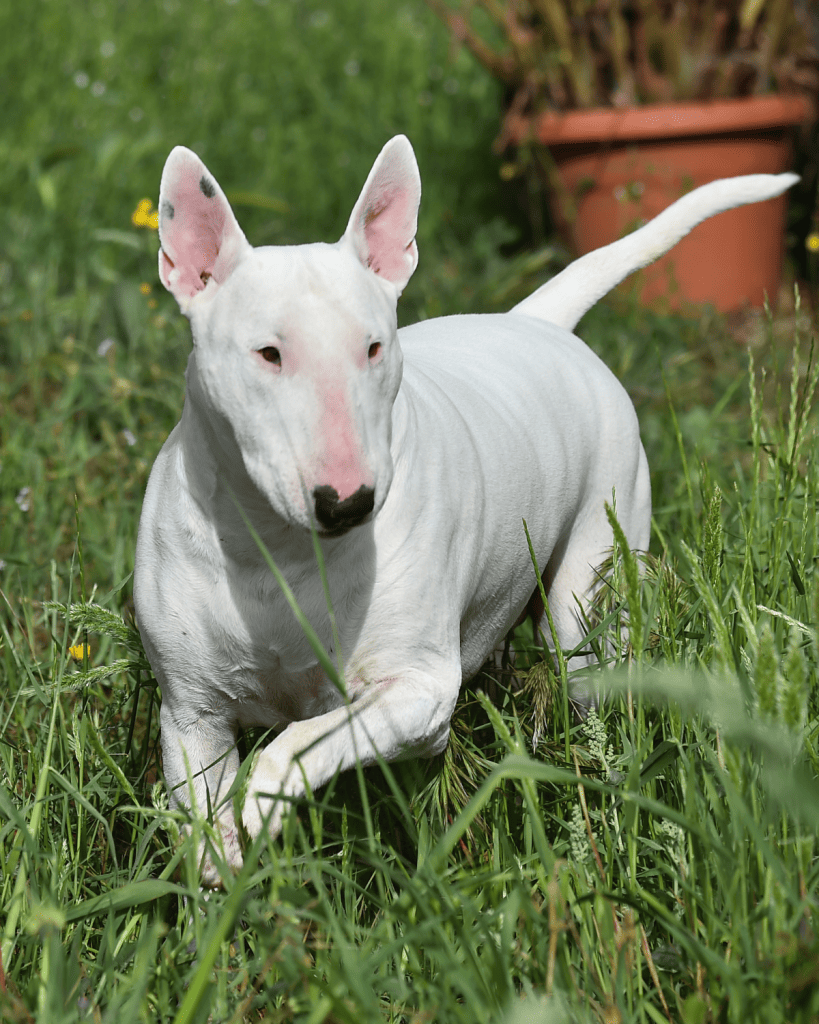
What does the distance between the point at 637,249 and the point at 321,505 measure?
61.2 inches

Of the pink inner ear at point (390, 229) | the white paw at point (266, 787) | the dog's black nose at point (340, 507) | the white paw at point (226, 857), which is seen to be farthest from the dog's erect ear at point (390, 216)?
the white paw at point (226, 857)

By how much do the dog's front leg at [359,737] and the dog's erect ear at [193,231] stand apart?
726mm

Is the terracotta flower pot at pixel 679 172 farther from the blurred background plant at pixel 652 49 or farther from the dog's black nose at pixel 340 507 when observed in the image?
the dog's black nose at pixel 340 507

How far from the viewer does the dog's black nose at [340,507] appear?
5.44 feet

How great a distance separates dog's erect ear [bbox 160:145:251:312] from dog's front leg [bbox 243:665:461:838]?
0.73 m

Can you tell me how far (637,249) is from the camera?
9.50 ft

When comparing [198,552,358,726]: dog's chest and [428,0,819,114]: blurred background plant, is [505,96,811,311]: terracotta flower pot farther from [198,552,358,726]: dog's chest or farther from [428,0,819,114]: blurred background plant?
[198,552,358,726]: dog's chest

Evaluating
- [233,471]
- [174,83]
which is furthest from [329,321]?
[174,83]

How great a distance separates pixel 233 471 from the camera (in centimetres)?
196

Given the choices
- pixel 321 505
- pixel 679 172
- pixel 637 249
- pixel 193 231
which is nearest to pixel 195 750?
pixel 321 505

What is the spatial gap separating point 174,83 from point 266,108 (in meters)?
0.57

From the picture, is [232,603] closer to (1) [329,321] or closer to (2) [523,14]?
(1) [329,321]

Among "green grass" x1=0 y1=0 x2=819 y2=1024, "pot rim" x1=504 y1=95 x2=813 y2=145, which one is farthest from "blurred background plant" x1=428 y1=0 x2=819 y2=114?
"green grass" x1=0 y1=0 x2=819 y2=1024

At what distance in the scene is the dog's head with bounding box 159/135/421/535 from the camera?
1.69 m
